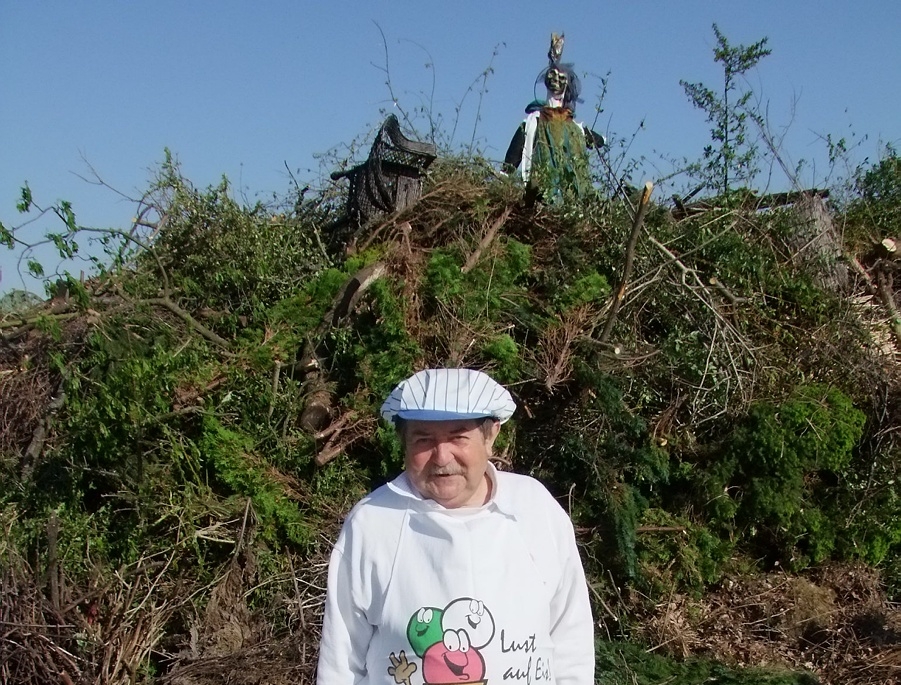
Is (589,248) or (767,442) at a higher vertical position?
(589,248)

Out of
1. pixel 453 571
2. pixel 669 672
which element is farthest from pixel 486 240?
pixel 453 571

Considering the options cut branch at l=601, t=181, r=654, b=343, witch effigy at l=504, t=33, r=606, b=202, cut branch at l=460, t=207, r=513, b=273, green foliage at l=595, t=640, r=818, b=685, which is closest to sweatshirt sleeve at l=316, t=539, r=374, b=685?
green foliage at l=595, t=640, r=818, b=685

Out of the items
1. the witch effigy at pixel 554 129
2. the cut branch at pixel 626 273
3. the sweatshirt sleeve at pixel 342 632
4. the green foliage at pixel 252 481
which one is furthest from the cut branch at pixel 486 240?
the sweatshirt sleeve at pixel 342 632

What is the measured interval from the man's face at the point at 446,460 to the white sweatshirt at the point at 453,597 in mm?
39

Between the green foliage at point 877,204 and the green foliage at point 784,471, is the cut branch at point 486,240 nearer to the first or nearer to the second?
the green foliage at point 784,471

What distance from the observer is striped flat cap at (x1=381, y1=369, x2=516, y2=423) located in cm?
205

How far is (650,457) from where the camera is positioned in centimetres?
479

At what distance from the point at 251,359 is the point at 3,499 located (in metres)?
1.73

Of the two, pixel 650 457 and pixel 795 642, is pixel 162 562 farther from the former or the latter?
pixel 795 642

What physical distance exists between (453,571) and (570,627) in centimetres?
40

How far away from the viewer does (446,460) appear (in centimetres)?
209

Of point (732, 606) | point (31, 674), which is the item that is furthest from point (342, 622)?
point (732, 606)

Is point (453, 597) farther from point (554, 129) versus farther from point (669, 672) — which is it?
point (554, 129)

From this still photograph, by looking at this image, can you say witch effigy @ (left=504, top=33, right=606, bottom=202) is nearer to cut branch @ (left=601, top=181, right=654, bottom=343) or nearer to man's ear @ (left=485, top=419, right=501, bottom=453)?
cut branch @ (left=601, top=181, right=654, bottom=343)
